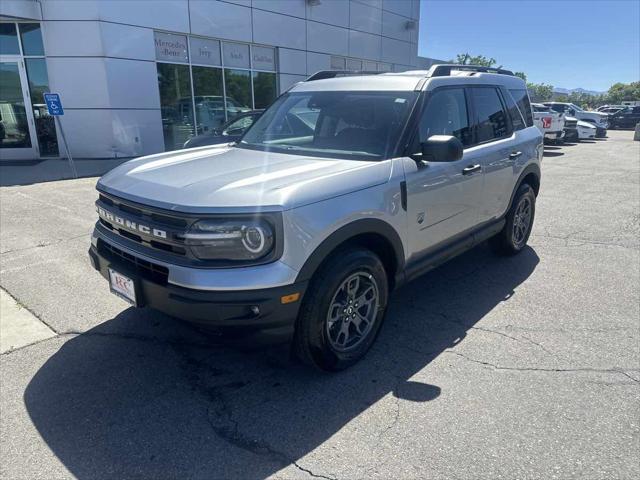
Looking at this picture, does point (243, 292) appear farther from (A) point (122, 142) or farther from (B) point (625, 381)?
(A) point (122, 142)

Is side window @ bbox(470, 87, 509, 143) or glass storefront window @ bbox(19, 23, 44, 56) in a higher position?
glass storefront window @ bbox(19, 23, 44, 56)

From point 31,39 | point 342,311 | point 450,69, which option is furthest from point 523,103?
point 31,39

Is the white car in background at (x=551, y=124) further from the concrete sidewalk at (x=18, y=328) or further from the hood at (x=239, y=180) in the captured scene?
the concrete sidewalk at (x=18, y=328)

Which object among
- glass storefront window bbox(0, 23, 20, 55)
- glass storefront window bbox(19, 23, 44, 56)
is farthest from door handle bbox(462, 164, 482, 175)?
glass storefront window bbox(0, 23, 20, 55)

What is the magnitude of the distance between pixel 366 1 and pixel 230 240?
2021 centimetres

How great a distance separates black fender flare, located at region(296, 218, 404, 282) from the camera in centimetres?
267

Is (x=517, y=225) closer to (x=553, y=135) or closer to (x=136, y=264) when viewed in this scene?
(x=136, y=264)

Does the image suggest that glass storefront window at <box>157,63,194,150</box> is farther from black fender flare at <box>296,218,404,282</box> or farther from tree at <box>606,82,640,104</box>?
tree at <box>606,82,640,104</box>

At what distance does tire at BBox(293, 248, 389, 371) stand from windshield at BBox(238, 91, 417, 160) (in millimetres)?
817

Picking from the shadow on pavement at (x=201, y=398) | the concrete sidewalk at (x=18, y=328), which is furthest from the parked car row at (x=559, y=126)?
the concrete sidewalk at (x=18, y=328)

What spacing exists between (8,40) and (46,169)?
395 cm

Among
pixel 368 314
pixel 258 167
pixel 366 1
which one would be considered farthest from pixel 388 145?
pixel 366 1

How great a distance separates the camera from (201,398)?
2871 millimetres

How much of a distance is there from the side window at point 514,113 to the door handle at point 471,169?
1.24 metres
